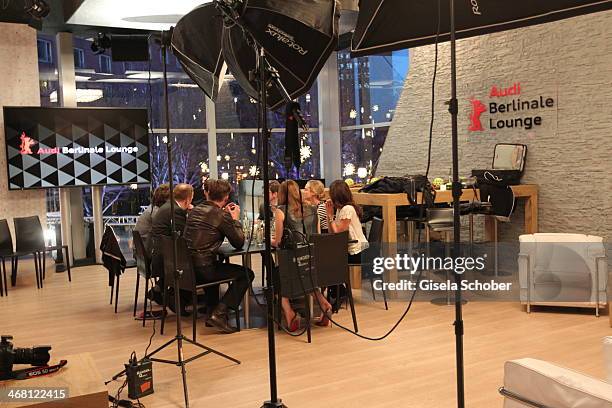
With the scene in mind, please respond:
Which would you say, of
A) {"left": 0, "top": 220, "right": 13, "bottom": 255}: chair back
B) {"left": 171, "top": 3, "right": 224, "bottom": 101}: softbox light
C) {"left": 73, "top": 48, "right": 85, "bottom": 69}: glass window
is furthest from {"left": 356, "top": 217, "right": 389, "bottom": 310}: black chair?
{"left": 73, "top": 48, "right": 85, "bottom": 69}: glass window

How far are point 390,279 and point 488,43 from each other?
3423mm

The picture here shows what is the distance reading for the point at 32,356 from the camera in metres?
2.87

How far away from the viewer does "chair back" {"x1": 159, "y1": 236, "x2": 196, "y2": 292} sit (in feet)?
16.6

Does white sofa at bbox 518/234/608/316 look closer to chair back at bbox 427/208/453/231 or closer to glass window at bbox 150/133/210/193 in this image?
chair back at bbox 427/208/453/231

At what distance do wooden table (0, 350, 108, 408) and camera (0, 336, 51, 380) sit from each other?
6cm

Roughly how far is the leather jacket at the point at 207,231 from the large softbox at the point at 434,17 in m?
2.42

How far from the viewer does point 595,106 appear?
6.80 metres

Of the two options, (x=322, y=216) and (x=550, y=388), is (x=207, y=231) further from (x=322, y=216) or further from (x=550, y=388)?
(x=550, y=388)

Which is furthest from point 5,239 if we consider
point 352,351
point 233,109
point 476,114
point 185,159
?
point 476,114

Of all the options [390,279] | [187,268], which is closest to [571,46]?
[390,279]

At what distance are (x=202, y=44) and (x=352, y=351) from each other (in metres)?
2.52

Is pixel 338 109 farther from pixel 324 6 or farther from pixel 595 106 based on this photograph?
pixel 324 6

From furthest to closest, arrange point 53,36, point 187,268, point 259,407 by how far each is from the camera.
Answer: point 53,36
point 187,268
point 259,407

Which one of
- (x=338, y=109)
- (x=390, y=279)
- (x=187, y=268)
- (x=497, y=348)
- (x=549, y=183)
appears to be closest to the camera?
(x=497, y=348)
